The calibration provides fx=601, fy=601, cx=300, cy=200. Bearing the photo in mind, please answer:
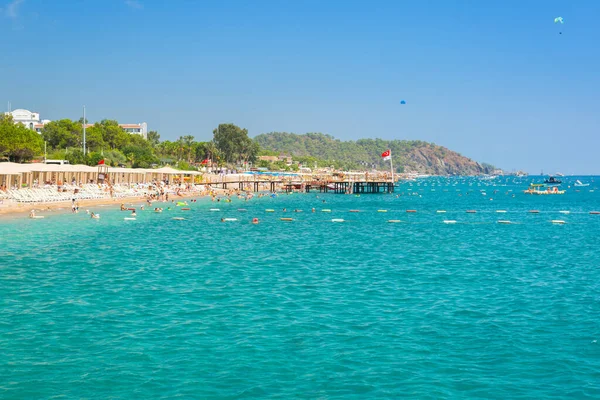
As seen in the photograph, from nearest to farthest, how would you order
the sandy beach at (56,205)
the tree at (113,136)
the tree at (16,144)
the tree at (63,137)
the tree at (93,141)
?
the sandy beach at (56,205) → the tree at (16,144) → the tree at (93,141) → the tree at (63,137) → the tree at (113,136)

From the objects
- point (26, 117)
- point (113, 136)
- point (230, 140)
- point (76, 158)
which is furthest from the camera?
point (230, 140)

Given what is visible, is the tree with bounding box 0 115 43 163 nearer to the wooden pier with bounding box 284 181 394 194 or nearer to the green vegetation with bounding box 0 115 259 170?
the green vegetation with bounding box 0 115 259 170

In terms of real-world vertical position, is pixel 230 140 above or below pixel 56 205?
above

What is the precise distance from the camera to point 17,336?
14242 mm

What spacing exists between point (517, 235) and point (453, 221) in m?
10.2

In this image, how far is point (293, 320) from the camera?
1609cm

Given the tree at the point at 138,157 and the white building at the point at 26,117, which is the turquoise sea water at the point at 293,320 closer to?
the tree at the point at 138,157

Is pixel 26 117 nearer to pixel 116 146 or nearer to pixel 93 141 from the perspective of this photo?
pixel 116 146

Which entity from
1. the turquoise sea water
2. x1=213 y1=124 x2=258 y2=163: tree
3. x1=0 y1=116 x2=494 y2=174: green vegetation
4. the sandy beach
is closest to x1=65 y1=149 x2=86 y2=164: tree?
x1=0 y1=116 x2=494 y2=174: green vegetation

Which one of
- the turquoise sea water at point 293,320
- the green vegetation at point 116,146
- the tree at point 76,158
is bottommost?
the turquoise sea water at point 293,320

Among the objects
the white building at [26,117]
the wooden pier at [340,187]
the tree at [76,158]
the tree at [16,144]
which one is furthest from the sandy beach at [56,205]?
the white building at [26,117]

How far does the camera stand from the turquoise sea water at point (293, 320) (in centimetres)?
1175

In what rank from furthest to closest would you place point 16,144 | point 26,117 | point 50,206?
point 26,117 → point 16,144 → point 50,206

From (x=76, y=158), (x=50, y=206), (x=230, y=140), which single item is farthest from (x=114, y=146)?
(x=50, y=206)
